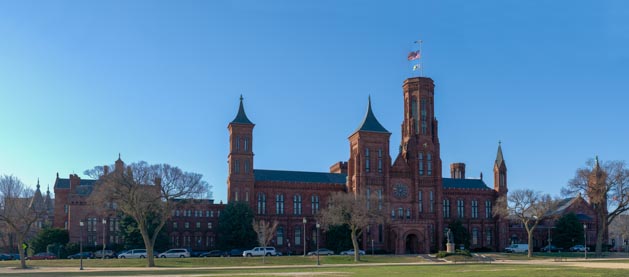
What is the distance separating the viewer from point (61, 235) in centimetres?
9719

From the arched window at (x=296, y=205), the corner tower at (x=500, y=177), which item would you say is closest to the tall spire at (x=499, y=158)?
the corner tower at (x=500, y=177)

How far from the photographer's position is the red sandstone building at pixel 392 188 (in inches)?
4129

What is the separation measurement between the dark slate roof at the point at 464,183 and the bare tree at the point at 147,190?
5544cm

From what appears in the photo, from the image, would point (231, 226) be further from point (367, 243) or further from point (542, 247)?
point (542, 247)

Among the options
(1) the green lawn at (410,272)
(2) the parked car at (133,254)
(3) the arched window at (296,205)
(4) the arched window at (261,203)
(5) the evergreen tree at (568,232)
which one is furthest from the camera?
(5) the evergreen tree at (568,232)

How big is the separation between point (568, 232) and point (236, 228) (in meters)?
54.8

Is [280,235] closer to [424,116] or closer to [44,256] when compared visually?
[424,116]

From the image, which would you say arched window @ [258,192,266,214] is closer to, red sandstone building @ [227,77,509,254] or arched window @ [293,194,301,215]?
red sandstone building @ [227,77,509,254]

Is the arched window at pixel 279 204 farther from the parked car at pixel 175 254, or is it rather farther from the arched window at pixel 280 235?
the parked car at pixel 175 254

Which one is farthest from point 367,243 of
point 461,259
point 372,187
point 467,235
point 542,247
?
point 542,247

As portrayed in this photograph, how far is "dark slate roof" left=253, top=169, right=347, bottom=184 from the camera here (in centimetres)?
11069

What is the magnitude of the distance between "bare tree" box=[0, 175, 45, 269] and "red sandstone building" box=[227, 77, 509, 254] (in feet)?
108

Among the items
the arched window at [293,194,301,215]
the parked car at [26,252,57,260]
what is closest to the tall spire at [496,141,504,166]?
the arched window at [293,194,301,215]

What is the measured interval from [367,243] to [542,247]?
33249 millimetres
